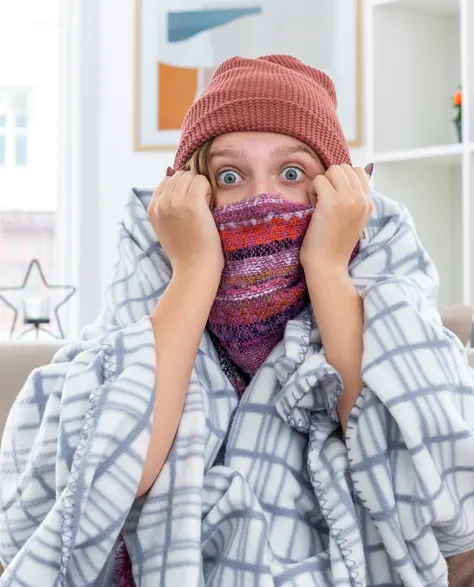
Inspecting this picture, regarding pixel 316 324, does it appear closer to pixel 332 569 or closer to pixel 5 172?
pixel 332 569

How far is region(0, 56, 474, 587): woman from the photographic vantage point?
2.48ft

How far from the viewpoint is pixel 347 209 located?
860 millimetres

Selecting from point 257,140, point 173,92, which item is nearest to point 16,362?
point 257,140

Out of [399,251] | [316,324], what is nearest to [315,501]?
[316,324]

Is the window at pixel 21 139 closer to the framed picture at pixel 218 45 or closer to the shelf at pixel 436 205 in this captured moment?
the framed picture at pixel 218 45

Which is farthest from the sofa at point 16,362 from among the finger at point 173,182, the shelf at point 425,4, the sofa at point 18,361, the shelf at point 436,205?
the shelf at point 425,4

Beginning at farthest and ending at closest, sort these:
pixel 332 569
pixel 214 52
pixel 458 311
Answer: pixel 214 52 → pixel 458 311 → pixel 332 569

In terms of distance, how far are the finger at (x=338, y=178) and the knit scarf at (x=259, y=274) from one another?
4 centimetres

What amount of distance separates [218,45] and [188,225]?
6.94 ft

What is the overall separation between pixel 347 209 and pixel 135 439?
33cm

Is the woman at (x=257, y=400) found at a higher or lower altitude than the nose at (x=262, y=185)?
lower

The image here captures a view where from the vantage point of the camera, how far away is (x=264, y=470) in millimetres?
820

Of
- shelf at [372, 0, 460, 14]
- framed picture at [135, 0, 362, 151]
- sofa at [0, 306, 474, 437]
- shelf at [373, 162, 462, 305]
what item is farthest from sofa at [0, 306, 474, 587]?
framed picture at [135, 0, 362, 151]

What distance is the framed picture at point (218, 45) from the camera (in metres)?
2.72
